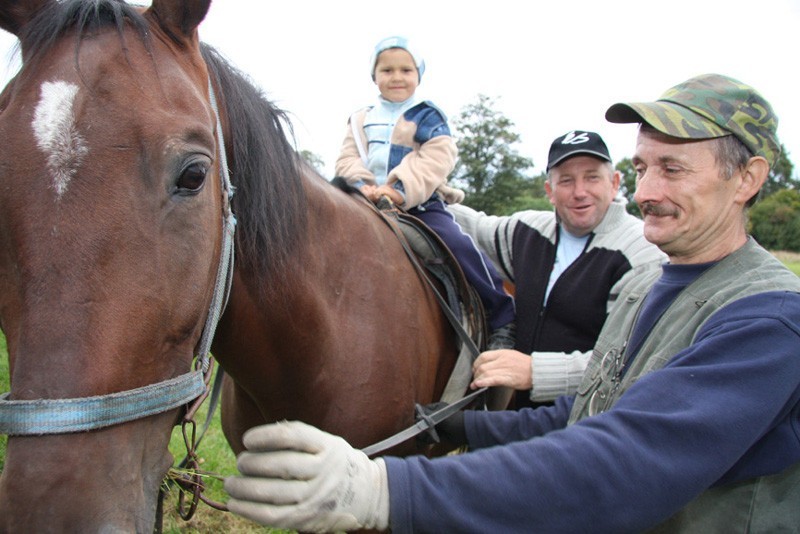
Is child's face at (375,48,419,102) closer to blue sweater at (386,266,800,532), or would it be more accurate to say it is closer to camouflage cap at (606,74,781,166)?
camouflage cap at (606,74,781,166)

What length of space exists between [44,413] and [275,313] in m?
0.87

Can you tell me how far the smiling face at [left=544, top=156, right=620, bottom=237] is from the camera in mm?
2717

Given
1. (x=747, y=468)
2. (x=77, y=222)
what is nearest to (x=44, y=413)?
(x=77, y=222)

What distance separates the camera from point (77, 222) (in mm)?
1176

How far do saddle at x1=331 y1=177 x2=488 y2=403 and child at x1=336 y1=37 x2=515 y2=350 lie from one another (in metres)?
0.11

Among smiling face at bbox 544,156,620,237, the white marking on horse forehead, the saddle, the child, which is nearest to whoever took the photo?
the white marking on horse forehead

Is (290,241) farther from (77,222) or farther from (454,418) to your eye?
(454,418)

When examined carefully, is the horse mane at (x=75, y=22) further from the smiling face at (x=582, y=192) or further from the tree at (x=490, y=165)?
the tree at (x=490, y=165)

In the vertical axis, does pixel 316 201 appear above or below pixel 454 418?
above

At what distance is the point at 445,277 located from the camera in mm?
2666

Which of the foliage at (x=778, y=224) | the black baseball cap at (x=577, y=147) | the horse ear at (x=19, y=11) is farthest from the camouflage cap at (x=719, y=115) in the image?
the foliage at (x=778, y=224)

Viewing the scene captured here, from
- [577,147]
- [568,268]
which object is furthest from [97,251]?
[577,147]

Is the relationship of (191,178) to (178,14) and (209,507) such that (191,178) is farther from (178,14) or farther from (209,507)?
(209,507)

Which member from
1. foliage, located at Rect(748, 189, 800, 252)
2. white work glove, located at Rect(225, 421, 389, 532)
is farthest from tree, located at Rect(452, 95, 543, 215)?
white work glove, located at Rect(225, 421, 389, 532)
